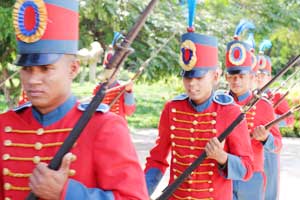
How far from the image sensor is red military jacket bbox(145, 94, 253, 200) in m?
4.06

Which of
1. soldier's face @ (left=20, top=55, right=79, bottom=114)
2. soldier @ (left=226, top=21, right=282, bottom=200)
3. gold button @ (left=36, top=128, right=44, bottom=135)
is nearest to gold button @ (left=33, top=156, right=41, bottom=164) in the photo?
gold button @ (left=36, top=128, right=44, bottom=135)

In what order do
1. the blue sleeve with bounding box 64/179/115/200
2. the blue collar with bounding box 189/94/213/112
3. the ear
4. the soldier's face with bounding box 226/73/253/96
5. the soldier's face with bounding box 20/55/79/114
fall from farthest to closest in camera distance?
the soldier's face with bounding box 226/73/253/96
the blue collar with bounding box 189/94/213/112
the ear
the soldier's face with bounding box 20/55/79/114
the blue sleeve with bounding box 64/179/115/200

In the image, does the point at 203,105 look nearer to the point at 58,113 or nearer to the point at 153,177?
the point at 153,177

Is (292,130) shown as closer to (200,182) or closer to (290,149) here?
(290,149)

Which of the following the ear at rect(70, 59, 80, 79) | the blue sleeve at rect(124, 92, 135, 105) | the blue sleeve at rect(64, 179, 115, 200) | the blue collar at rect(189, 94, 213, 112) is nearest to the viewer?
the blue sleeve at rect(64, 179, 115, 200)

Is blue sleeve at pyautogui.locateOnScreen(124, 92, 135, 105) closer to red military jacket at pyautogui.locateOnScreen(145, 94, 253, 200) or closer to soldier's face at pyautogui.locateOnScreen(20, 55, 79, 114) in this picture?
red military jacket at pyautogui.locateOnScreen(145, 94, 253, 200)

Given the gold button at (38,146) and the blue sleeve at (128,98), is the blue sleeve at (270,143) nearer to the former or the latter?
the blue sleeve at (128,98)

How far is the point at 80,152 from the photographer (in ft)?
8.33

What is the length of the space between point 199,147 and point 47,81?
184 cm

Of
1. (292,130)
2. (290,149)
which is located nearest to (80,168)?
(290,149)

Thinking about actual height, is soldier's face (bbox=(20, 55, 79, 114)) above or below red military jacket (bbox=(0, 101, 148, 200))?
above

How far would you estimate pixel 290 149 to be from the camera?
1437 centimetres

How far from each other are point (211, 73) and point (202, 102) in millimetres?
196

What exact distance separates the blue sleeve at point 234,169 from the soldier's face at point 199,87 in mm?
433
